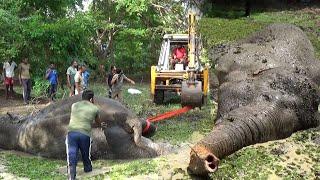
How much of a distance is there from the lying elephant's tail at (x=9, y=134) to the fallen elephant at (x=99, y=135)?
7 cm

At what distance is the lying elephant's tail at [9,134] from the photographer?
10.3 metres

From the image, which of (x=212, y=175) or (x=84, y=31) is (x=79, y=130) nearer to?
(x=212, y=175)

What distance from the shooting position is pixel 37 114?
10.4m

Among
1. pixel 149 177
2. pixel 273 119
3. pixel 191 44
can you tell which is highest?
pixel 191 44

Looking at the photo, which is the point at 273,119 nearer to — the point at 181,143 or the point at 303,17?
the point at 181,143

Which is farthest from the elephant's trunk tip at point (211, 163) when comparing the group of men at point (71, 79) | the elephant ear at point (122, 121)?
the group of men at point (71, 79)

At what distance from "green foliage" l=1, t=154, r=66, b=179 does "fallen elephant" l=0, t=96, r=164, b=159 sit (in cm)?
30

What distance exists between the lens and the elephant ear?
965 cm

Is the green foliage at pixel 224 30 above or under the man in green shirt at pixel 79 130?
above

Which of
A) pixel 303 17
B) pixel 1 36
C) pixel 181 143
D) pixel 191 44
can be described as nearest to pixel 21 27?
pixel 1 36

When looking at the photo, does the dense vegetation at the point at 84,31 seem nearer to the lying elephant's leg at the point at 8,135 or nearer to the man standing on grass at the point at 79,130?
the lying elephant's leg at the point at 8,135

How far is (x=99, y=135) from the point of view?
954 centimetres

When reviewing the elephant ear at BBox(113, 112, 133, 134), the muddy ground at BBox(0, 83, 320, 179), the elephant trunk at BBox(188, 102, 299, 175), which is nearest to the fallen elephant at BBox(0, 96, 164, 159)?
the elephant ear at BBox(113, 112, 133, 134)

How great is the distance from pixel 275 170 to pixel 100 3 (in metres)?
19.7
